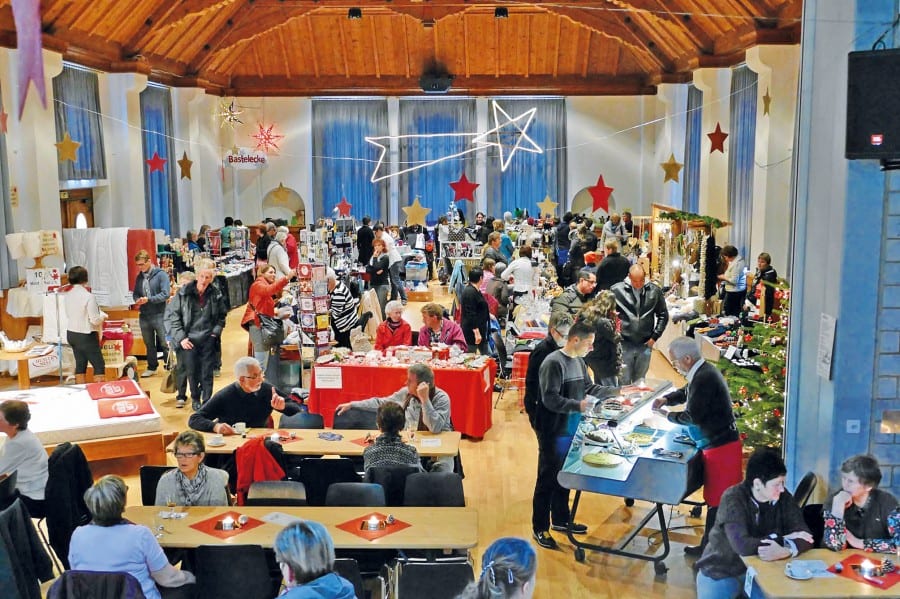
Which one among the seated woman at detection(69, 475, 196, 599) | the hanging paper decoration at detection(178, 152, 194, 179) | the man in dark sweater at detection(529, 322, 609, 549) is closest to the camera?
the seated woman at detection(69, 475, 196, 599)

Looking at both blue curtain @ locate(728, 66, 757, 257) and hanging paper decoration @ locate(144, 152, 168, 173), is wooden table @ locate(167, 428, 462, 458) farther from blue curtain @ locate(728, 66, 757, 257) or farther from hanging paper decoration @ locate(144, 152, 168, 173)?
hanging paper decoration @ locate(144, 152, 168, 173)

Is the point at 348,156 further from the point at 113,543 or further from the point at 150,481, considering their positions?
the point at 113,543

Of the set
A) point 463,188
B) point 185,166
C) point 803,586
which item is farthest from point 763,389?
point 185,166

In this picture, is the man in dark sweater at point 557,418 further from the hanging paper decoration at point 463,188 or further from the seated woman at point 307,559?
the hanging paper decoration at point 463,188

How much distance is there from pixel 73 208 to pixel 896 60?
11851 millimetres

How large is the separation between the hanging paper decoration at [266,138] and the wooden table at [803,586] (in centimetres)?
1741

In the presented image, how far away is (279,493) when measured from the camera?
488cm

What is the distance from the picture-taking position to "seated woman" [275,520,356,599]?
317cm

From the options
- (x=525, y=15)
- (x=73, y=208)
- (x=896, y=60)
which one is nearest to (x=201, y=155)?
(x=73, y=208)

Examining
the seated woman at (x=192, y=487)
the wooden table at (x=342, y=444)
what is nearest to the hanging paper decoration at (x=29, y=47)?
the seated woman at (x=192, y=487)

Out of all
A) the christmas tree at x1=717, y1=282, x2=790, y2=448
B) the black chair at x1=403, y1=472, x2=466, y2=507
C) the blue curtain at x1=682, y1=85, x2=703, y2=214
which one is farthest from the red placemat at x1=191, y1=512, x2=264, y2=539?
the blue curtain at x1=682, y1=85, x2=703, y2=214

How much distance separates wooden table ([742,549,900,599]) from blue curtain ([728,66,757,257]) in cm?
986

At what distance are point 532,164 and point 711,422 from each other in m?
15.6

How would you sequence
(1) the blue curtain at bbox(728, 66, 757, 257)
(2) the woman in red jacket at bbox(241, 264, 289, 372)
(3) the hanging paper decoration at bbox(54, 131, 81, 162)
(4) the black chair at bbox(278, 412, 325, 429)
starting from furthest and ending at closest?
(1) the blue curtain at bbox(728, 66, 757, 257) → (3) the hanging paper decoration at bbox(54, 131, 81, 162) → (2) the woman in red jacket at bbox(241, 264, 289, 372) → (4) the black chair at bbox(278, 412, 325, 429)
